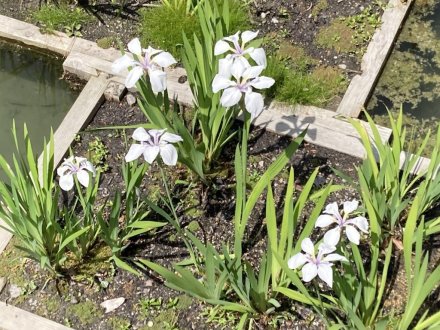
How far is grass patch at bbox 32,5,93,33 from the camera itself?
3650 mm

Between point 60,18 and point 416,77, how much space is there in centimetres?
207

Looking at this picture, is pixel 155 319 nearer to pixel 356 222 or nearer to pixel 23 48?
pixel 356 222

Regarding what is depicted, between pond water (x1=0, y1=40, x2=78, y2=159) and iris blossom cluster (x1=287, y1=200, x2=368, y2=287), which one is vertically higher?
iris blossom cluster (x1=287, y1=200, x2=368, y2=287)

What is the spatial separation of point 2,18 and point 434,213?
8.68ft

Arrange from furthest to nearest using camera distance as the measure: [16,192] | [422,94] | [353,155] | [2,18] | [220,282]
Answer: [2,18] → [422,94] → [353,155] → [16,192] → [220,282]

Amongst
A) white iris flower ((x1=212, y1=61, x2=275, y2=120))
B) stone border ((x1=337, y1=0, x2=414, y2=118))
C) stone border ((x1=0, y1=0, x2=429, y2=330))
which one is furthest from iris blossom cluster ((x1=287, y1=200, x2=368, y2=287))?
stone border ((x1=337, y1=0, x2=414, y2=118))

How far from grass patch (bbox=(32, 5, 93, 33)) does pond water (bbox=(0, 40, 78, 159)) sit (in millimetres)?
178

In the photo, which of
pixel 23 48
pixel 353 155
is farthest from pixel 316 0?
pixel 23 48

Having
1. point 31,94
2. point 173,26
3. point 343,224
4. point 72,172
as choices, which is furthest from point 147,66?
point 31,94

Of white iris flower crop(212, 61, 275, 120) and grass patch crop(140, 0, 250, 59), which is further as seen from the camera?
grass patch crop(140, 0, 250, 59)

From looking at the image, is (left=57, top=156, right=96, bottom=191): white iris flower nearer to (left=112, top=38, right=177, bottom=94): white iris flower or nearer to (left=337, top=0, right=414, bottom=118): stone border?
(left=112, top=38, right=177, bottom=94): white iris flower

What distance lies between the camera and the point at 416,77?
3.55 meters

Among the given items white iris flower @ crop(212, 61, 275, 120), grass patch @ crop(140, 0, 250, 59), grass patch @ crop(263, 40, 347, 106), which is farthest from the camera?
grass patch @ crop(140, 0, 250, 59)

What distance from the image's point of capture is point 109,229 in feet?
8.30
